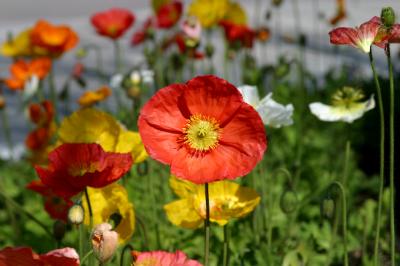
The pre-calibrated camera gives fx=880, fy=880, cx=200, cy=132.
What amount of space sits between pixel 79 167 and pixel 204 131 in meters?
0.22

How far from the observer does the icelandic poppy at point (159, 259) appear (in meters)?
1.17

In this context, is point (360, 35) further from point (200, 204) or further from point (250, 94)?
point (250, 94)

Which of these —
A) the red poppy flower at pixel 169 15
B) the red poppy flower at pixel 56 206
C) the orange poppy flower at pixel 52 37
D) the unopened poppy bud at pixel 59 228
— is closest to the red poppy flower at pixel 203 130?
the unopened poppy bud at pixel 59 228

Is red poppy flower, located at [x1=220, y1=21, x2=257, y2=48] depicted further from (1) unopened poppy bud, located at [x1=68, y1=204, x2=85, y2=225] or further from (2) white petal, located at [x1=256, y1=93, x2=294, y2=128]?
(1) unopened poppy bud, located at [x1=68, y1=204, x2=85, y2=225]

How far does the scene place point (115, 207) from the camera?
1.58 metres

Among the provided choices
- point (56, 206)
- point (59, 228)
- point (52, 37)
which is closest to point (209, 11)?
point (52, 37)

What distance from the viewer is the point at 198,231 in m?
2.24

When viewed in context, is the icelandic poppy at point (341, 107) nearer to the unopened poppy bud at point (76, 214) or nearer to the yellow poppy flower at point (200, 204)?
the yellow poppy flower at point (200, 204)

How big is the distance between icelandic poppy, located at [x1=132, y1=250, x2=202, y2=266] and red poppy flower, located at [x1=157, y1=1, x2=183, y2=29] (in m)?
2.10

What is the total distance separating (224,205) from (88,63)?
4.39 m

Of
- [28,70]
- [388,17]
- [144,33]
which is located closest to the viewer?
[388,17]

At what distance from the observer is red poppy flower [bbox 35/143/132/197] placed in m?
1.35

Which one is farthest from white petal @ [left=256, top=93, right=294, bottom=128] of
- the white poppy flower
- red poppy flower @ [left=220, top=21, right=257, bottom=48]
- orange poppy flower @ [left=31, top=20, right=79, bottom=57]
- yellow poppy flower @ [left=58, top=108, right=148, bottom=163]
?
orange poppy flower @ [left=31, top=20, right=79, bottom=57]

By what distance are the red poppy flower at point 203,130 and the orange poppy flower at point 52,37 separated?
1.78 m
